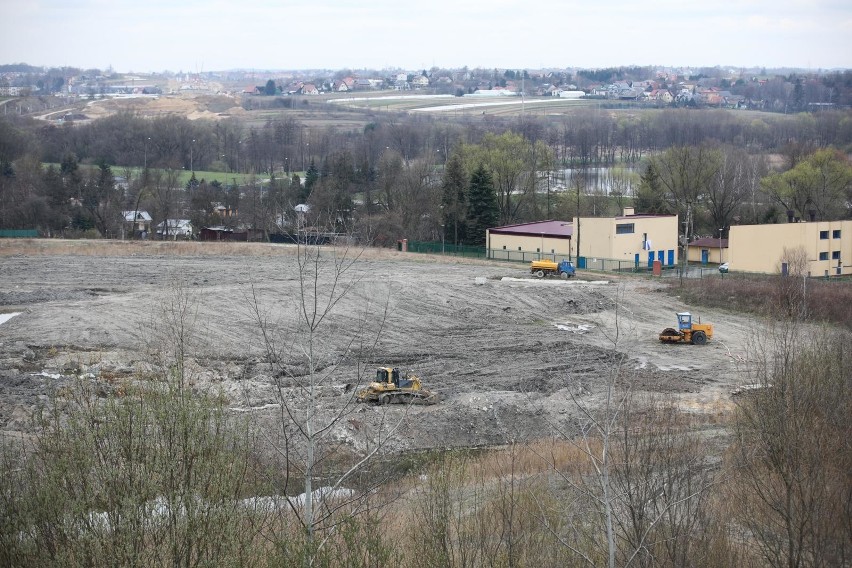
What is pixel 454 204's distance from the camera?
2926 inches

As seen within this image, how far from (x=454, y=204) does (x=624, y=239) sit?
1578 cm

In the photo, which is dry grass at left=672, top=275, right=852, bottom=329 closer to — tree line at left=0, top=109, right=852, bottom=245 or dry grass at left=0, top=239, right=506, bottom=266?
dry grass at left=0, top=239, right=506, bottom=266

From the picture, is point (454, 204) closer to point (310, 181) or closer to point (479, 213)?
point (479, 213)

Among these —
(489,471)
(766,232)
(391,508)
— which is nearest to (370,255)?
(766,232)

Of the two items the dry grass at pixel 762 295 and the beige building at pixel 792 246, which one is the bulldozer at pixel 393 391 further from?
the beige building at pixel 792 246

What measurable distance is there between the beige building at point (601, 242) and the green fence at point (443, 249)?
251cm

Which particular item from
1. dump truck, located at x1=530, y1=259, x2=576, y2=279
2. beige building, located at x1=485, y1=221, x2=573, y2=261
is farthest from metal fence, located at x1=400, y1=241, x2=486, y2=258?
dump truck, located at x1=530, y1=259, x2=576, y2=279

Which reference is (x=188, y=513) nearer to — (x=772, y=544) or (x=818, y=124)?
(x=772, y=544)

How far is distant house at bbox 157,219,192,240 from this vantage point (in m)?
80.9

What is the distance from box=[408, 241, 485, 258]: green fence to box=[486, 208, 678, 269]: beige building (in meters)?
2.51

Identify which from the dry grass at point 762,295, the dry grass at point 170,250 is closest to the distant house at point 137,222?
the dry grass at point 170,250

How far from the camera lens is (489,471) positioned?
880 inches

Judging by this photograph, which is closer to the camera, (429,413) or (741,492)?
(741,492)

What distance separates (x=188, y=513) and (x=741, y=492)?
9.72 m
